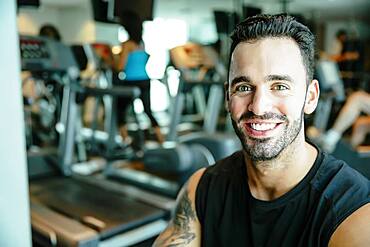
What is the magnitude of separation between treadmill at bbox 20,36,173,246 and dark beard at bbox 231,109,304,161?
1.29 m

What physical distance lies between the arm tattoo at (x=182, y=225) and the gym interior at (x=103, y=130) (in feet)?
1.46

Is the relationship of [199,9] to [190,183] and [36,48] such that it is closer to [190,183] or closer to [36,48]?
[36,48]

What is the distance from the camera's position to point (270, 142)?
96 cm

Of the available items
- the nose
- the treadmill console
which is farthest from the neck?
the treadmill console

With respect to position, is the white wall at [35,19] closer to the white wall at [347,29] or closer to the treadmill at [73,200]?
the treadmill at [73,200]

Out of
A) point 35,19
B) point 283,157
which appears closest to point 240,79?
point 283,157

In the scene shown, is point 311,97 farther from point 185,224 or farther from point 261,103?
point 185,224

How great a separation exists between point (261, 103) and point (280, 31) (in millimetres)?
190

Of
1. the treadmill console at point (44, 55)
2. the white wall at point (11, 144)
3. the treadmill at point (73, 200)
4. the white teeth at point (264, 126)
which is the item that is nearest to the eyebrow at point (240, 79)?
the white teeth at point (264, 126)

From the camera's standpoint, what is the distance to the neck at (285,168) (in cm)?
99

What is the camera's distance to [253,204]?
40.6 inches

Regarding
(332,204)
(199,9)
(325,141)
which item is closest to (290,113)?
(332,204)

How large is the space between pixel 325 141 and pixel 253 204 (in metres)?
2.79

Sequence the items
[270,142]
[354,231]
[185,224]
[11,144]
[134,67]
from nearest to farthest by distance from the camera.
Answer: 1. [354,231]
2. [270,142]
3. [11,144]
4. [185,224]
5. [134,67]
